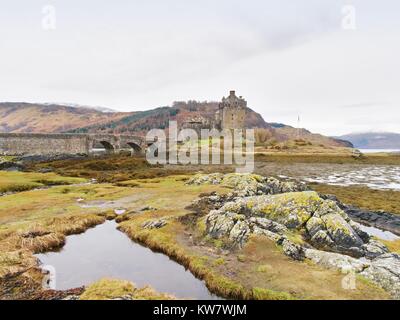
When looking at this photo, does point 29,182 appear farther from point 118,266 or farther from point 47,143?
point 47,143

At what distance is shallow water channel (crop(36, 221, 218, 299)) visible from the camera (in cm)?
2017

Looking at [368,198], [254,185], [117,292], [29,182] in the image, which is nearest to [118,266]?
[117,292]

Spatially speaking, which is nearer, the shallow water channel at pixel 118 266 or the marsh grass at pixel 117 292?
the marsh grass at pixel 117 292

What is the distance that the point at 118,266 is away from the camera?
922 inches

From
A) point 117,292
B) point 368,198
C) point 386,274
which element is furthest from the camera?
point 368,198

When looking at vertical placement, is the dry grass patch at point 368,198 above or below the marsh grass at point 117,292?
below

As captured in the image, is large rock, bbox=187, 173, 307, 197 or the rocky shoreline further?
large rock, bbox=187, 173, 307, 197

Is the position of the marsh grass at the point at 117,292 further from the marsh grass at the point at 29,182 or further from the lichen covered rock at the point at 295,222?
the marsh grass at the point at 29,182

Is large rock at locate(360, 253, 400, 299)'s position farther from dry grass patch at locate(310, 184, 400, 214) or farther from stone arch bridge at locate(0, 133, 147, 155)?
stone arch bridge at locate(0, 133, 147, 155)

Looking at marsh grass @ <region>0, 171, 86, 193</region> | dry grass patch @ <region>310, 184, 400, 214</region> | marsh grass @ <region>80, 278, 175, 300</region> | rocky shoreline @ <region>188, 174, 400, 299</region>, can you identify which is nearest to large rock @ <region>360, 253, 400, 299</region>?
rocky shoreline @ <region>188, 174, 400, 299</region>

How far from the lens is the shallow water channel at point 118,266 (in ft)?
66.2

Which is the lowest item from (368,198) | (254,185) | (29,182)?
(368,198)

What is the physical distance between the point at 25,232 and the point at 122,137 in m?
134

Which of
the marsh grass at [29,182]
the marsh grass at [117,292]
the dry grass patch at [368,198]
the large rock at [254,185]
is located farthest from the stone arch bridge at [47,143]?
the marsh grass at [117,292]
